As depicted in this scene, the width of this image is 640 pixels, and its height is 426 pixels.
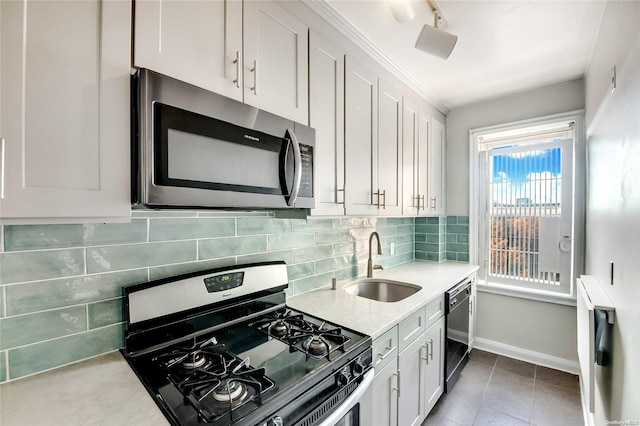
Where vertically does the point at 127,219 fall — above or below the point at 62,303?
above

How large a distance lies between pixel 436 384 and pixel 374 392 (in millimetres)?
977

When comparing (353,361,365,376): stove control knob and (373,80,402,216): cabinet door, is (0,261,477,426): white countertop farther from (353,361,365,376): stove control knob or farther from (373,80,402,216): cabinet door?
(373,80,402,216): cabinet door

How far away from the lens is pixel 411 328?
1607mm

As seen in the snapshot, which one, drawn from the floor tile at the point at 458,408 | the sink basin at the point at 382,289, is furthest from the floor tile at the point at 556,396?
the sink basin at the point at 382,289

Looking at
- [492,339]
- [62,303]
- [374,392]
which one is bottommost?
[492,339]

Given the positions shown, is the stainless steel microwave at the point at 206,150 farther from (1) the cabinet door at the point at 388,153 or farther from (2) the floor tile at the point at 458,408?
(2) the floor tile at the point at 458,408

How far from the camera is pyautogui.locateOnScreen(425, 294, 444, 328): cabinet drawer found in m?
1.81

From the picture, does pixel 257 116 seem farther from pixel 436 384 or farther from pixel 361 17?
pixel 436 384

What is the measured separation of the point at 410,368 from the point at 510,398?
123 centimetres

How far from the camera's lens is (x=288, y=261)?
1.71 metres

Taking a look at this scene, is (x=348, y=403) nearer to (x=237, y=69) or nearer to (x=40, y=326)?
(x=40, y=326)

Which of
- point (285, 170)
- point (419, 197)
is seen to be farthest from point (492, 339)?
point (285, 170)

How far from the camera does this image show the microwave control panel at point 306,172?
Result: 132 cm

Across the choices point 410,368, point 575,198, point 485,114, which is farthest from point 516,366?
point 485,114
